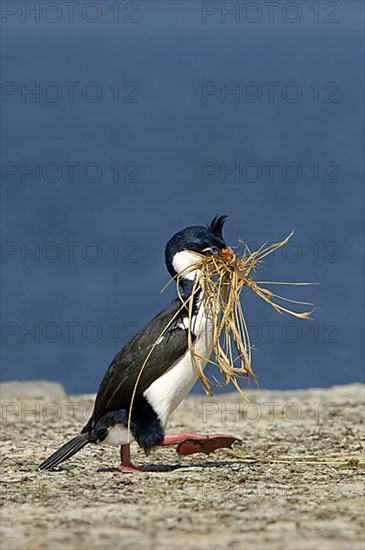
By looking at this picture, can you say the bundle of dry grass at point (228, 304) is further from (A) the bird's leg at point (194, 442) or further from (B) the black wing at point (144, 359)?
(A) the bird's leg at point (194, 442)

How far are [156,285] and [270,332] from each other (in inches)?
160

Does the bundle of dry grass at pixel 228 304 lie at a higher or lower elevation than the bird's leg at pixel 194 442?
higher

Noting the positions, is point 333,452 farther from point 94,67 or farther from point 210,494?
point 94,67

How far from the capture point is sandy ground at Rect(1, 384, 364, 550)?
6.74 m

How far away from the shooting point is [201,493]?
7.95 metres

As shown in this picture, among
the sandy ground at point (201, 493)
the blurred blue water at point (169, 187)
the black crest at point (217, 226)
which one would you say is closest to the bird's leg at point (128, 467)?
the sandy ground at point (201, 493)

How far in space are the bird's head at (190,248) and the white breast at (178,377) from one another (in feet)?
1.03

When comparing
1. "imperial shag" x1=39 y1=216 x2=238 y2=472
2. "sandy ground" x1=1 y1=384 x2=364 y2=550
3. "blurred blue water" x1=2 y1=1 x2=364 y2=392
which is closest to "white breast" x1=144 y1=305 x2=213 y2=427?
"imperial shag" x1=39 y1=216 x2=238 y2=472

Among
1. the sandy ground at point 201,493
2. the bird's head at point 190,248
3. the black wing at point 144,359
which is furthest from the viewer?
the bird's head at point 190,248

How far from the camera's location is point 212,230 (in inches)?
365

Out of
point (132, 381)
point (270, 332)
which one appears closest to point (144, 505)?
point (132, 381)

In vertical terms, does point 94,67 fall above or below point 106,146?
above

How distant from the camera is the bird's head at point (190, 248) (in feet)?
30.2

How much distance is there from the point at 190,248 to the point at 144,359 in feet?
2.58
